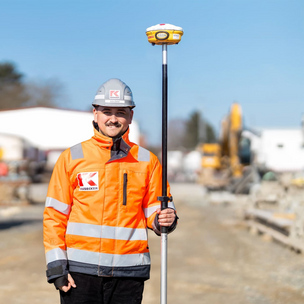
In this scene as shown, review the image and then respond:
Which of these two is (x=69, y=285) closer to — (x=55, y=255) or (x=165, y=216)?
(x=55, y=255)

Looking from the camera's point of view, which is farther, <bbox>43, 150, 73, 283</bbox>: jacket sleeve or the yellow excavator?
the yellow excavator

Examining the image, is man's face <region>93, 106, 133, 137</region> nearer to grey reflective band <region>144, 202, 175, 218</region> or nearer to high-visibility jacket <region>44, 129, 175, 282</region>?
high-visibility jacket <region>44, 129, 175, 282</region>

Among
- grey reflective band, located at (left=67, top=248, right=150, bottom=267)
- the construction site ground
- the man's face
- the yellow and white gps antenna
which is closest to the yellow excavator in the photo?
the construction site ground

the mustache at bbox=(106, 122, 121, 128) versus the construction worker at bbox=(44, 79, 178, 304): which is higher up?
the mustache at bbox=(106, 122, 121, 128)

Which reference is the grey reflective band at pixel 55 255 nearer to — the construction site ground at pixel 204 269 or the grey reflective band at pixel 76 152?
the grey reflective band at pixel 76 152

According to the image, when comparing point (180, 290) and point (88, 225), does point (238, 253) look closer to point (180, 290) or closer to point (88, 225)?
point (180, 290)

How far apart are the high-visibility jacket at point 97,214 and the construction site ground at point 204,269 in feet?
11.7

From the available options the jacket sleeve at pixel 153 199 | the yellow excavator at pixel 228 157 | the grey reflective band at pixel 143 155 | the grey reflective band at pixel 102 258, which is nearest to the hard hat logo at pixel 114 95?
the grey reflective band at pixel 143 155

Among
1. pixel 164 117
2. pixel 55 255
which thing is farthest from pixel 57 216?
pixel 164 117

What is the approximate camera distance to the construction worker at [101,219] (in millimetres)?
3340

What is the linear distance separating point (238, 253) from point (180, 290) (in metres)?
3.29

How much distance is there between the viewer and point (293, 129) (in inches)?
1236

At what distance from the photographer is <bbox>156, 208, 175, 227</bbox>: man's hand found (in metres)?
3.49

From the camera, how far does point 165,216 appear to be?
349 centimetres
